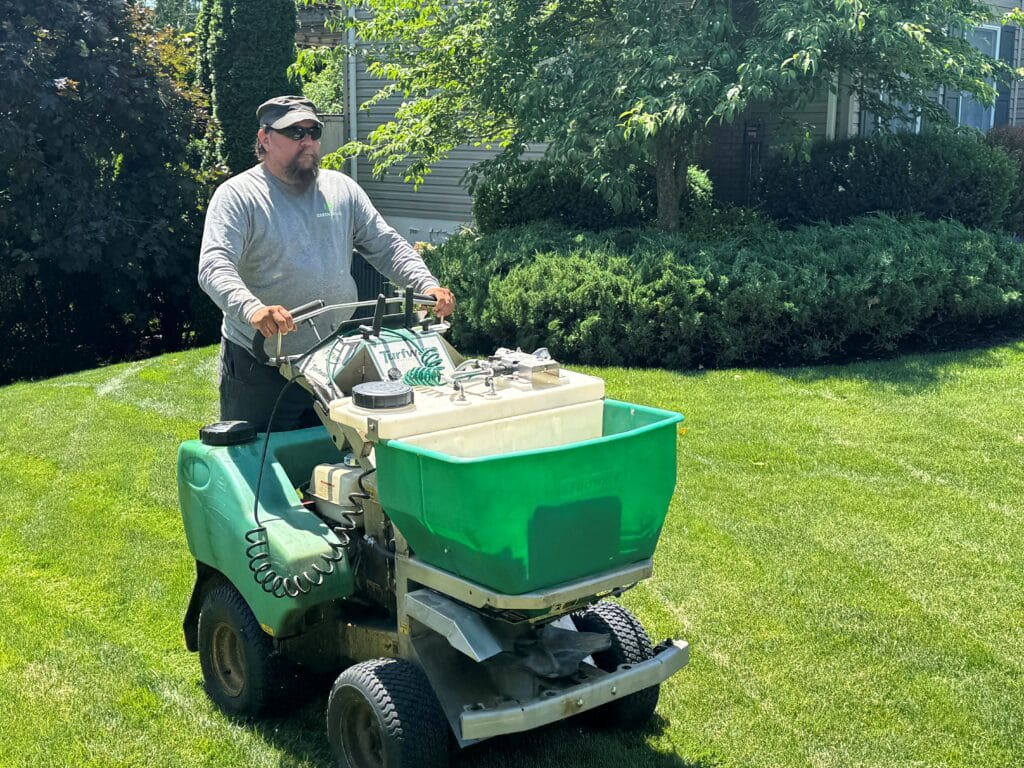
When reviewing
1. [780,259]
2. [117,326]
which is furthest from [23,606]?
[117,326]

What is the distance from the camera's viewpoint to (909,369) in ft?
25.8

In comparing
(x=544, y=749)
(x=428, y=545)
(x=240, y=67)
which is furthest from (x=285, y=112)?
(x=240, y=67)

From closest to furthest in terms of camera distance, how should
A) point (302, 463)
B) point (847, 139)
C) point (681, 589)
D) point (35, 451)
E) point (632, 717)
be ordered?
point (632, 717)
point (302, 463)
point (681, 589)
point (35, 451)
point (847, 139)

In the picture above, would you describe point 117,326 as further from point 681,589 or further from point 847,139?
point 681,589

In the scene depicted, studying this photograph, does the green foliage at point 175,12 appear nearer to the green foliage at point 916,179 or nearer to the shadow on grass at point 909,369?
the green foliage at point 916,179

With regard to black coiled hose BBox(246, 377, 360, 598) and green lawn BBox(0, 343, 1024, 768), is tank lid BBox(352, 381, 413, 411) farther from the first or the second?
green lawn BBox(0, 343, 1024, 768)

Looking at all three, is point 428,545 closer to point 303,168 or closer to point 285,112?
point 303,168

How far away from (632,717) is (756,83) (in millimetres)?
5843

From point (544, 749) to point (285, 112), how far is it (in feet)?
7.43

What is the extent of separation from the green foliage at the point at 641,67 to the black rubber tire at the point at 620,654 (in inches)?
213

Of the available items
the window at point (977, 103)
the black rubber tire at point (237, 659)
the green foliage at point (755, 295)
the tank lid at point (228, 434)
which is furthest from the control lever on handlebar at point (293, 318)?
the window at point (977, 103)

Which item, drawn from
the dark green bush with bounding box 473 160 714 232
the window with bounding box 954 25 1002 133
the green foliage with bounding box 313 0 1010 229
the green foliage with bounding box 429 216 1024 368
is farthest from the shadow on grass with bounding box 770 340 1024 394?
the window with bounding box 954 25 1002 133

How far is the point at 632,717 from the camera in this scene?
355 cm

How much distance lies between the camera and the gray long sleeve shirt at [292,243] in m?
3.79
